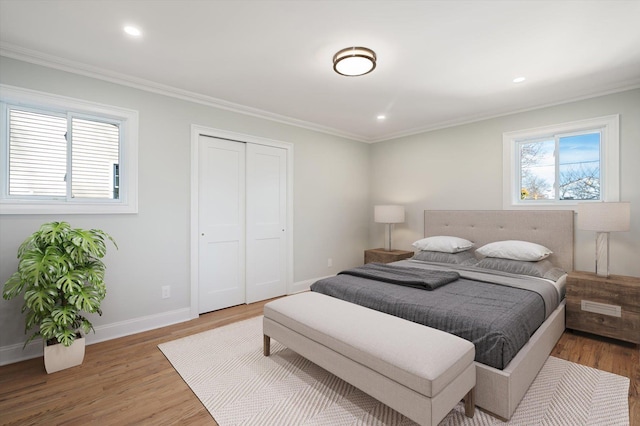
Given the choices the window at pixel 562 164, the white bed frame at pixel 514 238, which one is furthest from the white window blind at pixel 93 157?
the window at pixel 562 164

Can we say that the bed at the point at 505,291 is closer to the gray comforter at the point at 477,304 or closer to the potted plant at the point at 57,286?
the gray comforter at the point at 477,304

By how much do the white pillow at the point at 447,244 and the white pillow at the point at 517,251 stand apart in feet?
1.00

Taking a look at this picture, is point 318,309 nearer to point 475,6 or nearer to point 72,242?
point 72,242

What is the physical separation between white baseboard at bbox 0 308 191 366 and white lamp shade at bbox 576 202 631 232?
4.15m

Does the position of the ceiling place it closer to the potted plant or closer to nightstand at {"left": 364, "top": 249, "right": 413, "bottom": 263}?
the potted plant

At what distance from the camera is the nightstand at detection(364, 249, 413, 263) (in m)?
4.48

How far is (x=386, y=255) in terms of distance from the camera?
4.52 meters

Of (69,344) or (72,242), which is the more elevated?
(72,242)

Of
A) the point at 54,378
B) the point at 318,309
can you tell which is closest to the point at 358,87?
the point at 318,309

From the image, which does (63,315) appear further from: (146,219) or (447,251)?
(447,251)

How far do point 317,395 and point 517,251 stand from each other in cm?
260

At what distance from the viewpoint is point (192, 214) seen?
3.40 m

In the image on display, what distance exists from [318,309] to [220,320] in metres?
1.58

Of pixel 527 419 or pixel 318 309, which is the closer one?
pixel 527 419
